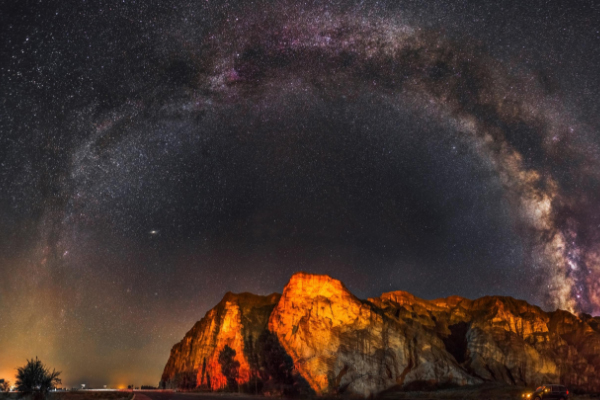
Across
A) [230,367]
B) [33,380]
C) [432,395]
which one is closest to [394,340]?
[432,395]

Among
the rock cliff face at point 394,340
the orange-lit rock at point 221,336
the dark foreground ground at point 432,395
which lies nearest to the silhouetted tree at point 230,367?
the orange-lit rock at point 221,336

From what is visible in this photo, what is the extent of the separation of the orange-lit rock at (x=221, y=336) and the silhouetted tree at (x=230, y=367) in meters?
0.84

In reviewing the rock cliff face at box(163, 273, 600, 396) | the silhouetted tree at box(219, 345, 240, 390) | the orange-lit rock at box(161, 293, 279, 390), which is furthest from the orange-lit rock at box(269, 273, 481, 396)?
the silhouetted tree at box(219, 345, 240, 390)

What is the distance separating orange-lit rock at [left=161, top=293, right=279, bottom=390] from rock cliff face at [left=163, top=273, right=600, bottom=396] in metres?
0.26

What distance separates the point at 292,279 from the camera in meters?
107

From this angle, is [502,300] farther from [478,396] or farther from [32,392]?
[32,392]

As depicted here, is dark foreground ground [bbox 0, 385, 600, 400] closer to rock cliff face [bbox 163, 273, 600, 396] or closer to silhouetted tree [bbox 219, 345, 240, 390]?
rock cliff face [bbox 163, 273, 600, 396]

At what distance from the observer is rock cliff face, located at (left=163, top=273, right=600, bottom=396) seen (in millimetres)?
93375

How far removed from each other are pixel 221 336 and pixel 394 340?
37214 mm

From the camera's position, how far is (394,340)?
9844 centimetres

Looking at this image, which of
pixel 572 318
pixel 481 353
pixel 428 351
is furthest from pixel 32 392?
pixel 572 318

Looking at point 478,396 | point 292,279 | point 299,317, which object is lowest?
point 478,396

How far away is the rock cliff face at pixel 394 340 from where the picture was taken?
93.4 m

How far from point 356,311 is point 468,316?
38.0 meters
